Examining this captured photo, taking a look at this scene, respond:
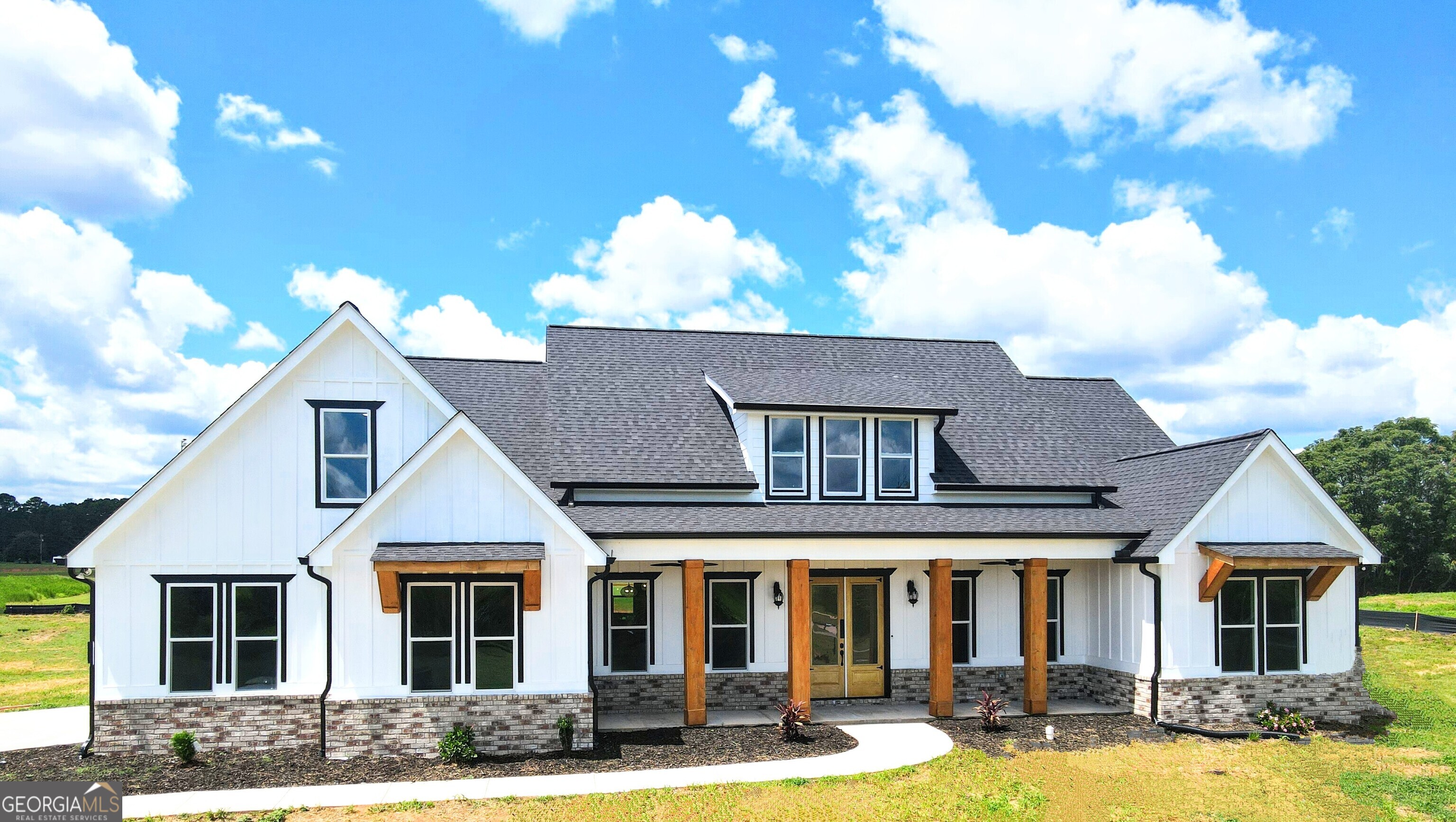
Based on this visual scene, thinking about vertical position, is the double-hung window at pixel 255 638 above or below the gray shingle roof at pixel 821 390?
below

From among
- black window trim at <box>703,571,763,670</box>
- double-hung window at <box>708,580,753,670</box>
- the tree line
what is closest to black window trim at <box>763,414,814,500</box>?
black window trim at <box>703,571,763,670</box>

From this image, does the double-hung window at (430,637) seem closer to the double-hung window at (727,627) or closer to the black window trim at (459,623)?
the black window trim at (459,623)

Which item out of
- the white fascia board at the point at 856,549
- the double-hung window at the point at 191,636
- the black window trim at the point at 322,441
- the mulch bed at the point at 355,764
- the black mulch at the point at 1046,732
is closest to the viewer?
→ the mulch bed at the point at 355,764

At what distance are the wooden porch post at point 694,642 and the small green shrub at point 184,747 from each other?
744 cm

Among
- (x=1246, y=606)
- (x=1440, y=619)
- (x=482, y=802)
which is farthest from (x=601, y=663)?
(x=1440, y=619)

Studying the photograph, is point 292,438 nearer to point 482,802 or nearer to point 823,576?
point 482,802

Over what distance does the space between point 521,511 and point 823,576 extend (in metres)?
6.16

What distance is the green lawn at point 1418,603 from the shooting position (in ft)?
116

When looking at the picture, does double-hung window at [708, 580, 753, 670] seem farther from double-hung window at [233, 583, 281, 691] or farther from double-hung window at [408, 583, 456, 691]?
double-hung window at [233, 583, 281, 691]

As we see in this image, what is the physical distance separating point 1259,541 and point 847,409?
25.3 ft

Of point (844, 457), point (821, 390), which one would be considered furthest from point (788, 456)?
point (821, 390)

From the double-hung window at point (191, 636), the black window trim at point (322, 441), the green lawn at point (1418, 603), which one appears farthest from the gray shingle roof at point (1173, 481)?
the green lawn at point (1418, 603)

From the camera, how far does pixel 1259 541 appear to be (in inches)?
627

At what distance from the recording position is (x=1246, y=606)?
1593 centimetres
